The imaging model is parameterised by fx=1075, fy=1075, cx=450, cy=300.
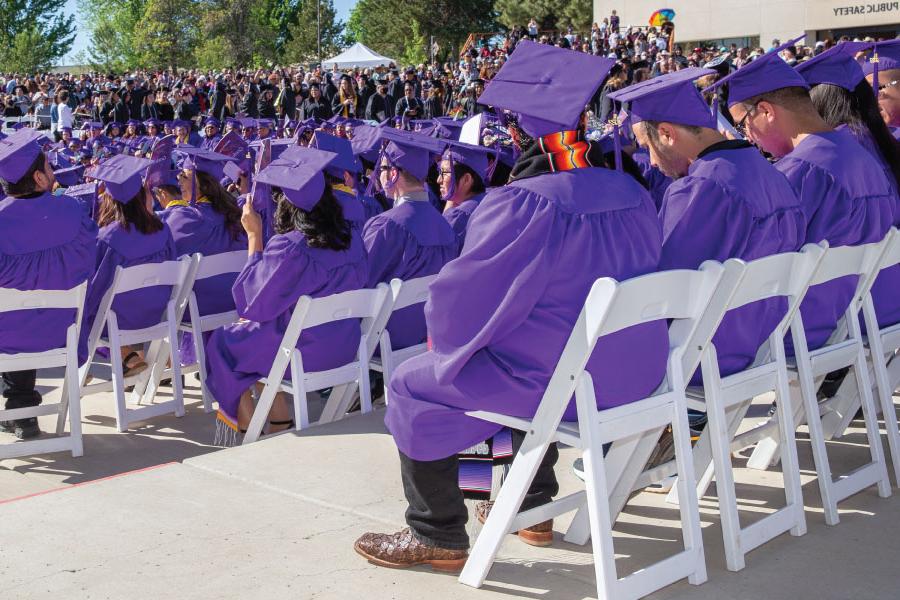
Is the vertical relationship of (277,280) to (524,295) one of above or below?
below

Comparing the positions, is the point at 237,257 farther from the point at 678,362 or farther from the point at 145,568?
the point at 678,362

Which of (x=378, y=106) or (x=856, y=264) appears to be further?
(x=378, y=106)

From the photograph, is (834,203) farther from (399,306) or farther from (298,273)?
(298,273)

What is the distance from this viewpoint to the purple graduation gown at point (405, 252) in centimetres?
589

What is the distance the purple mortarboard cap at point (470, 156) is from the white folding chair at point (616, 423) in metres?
3.26

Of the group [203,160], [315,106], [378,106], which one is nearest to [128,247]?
[203,160]

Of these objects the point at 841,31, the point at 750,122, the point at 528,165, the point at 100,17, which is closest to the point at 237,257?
the point at 750,122

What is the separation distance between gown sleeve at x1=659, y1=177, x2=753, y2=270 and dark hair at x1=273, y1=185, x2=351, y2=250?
6.96 ft

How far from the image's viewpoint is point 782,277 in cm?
348

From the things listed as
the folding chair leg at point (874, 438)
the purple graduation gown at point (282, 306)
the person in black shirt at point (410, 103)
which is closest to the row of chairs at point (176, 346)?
the purple graduation gown at point (282, 306)

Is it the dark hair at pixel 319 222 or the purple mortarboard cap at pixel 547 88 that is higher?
the purple mortarboard cap at pixel 547 88

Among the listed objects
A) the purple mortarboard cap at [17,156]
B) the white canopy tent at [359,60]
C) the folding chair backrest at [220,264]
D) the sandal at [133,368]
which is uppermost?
the white canopy tent at [359,60]

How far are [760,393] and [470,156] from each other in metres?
3.23

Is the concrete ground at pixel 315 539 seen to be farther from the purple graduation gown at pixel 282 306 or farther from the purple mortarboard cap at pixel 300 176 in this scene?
the purple mortarboard cap at pixel 300 176
